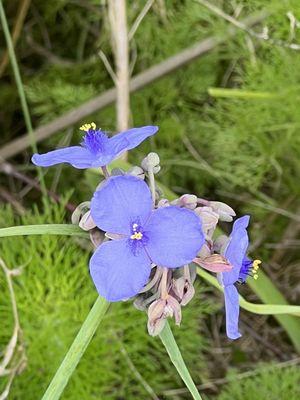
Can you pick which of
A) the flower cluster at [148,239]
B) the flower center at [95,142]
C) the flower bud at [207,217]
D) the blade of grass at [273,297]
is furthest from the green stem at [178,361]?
the blade of grass at [273,297]

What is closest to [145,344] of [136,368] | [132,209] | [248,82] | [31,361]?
[136,368]

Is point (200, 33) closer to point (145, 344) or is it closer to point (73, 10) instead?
point (73, 10)

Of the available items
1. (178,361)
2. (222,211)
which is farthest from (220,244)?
(178,361)

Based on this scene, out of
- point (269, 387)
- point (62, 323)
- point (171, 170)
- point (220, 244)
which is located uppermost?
point (220, 244)

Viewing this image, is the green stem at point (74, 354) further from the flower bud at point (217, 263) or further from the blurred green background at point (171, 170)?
the blurred green background at point (171, 170)

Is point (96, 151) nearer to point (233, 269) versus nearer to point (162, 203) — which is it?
point (162, 203)
